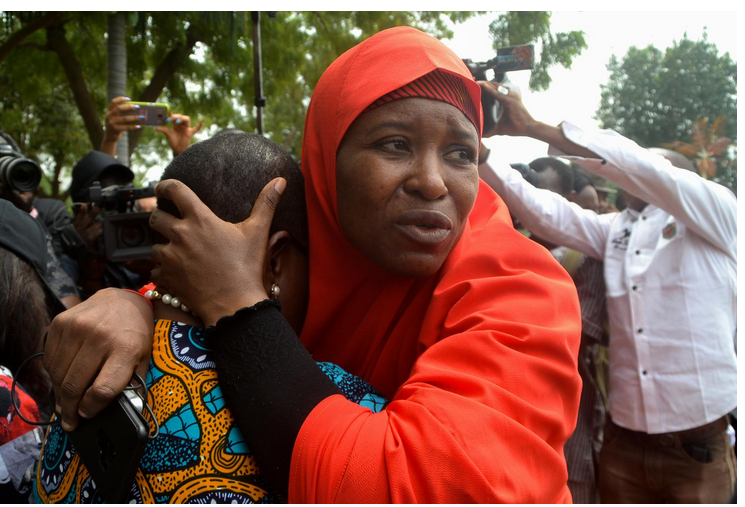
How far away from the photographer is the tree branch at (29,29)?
6813 millimetres

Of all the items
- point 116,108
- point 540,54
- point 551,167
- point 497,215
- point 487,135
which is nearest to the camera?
point 497,215

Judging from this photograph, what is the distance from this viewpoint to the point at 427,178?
1398 millimetres

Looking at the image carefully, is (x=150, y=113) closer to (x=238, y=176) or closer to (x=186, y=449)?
(x=238, y=176)

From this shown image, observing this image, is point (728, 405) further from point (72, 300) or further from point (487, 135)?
point (72, 300)

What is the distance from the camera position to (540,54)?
7.44 metres

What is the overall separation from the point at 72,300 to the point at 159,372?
7.23 ft

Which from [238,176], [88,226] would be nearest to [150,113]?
[88,226]

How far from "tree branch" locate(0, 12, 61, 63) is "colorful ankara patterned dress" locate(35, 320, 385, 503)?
6.78 m

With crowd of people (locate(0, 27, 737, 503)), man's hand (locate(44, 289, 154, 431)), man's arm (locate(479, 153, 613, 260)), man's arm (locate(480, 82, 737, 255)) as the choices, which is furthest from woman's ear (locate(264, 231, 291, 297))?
man's arm (locate(479, 153, 613, 260))

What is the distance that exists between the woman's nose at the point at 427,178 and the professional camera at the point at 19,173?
245 centimetres

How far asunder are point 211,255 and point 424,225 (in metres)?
0.49

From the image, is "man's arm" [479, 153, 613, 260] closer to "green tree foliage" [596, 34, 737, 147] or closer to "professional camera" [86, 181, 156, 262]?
"professional camera" [86, 181, 156, 262]

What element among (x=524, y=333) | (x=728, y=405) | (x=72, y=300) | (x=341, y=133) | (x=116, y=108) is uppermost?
(x=341, y=133)

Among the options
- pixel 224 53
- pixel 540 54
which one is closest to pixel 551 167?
pixel 540 54
